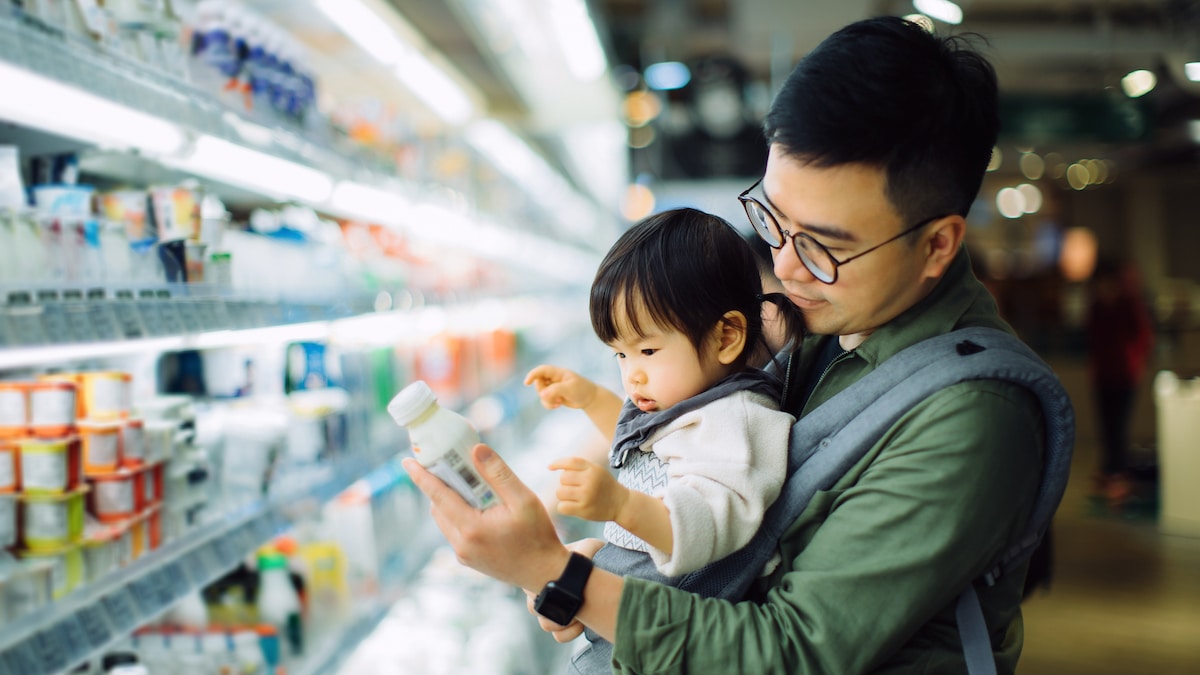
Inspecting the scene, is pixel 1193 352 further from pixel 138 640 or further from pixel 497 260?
pixel 138 640

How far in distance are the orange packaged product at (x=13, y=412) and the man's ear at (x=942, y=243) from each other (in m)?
1.32

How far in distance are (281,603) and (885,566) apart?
1.70m

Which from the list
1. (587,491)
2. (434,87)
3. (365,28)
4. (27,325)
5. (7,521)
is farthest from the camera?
(434,87)

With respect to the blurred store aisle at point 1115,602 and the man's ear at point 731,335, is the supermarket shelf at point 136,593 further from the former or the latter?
the blurred store aisle at point 1115,602

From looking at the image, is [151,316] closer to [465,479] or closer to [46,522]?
[46,522]

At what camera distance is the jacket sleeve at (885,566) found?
3.44 ft

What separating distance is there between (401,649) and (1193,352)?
10.9m

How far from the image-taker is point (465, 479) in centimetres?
109

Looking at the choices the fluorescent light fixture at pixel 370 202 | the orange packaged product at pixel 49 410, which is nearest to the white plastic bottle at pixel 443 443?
the orange packaged product at pixel 49 410

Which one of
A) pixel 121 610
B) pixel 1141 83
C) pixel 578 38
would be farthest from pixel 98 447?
pixel 1141 83

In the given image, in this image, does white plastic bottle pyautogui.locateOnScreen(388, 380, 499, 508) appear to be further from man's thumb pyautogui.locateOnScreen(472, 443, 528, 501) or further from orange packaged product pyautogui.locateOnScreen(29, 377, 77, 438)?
orange packaged product pyautogui.locateOnScreen(29, 377, 77, 438)

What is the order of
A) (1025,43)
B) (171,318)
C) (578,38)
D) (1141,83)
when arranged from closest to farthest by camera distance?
(171,318) < (578,38) < (1141,83) < (1025,43)

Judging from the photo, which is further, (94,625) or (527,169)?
(527,169)

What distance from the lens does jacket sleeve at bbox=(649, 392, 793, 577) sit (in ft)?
3.69
